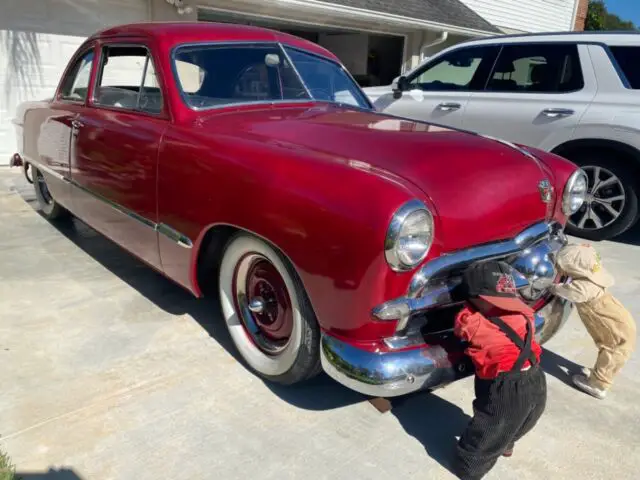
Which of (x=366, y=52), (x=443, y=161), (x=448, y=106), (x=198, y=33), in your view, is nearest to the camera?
(x=443, y=161)

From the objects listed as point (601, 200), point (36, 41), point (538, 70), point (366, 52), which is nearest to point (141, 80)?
point (538, 70)

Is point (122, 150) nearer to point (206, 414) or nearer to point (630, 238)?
point (206, 414)

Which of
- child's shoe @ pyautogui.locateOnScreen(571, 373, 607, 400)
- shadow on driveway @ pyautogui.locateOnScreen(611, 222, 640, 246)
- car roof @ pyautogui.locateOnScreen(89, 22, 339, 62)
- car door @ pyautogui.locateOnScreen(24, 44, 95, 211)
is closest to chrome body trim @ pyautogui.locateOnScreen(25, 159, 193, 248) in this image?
car door @ pyautogui.locateOnScreen(24, 44, 95, 211)

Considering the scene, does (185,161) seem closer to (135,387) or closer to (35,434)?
(135,387)

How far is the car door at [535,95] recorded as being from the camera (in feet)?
17.5

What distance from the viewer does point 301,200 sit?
2.27m

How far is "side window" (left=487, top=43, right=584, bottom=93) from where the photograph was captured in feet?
17.9

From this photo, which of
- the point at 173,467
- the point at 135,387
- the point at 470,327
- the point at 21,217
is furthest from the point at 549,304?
the point at 21,217

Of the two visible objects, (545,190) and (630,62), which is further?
(630,62)

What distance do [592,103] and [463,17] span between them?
28.7 feet

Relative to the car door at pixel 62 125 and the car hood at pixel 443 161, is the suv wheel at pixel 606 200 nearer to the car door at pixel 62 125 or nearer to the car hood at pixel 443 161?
the car hood at pixel 443 161

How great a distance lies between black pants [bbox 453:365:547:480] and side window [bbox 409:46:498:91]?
14.7 feet

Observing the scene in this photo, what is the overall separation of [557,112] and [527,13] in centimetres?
1185

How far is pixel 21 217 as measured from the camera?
18.2 ft
